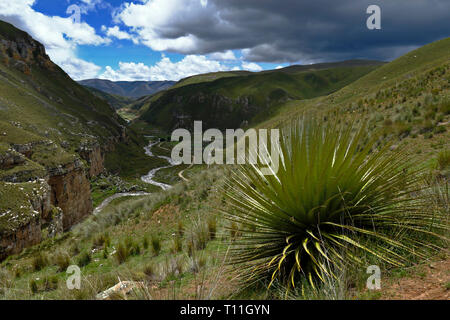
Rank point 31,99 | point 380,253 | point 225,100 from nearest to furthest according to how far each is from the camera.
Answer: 1. point 380,253
2. point 31,99
3. point 225,100

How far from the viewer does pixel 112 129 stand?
10556cm

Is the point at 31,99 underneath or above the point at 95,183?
above

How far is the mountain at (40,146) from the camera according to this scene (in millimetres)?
26234

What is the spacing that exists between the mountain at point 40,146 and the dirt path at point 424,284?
27.6m

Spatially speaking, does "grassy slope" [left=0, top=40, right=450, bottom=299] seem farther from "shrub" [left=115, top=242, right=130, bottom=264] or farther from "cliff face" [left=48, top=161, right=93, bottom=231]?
"cliff face" [left=48, top=161, right=93, bottom=231]

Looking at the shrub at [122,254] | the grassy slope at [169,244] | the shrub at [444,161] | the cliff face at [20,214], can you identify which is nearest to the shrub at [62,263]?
the grassy slope at [169,244]

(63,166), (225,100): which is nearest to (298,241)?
(63,166)

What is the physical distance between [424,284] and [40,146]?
5233cm

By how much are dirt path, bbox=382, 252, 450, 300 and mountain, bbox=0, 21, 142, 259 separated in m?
27.6

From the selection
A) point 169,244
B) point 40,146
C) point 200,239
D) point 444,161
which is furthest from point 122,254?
point 40,146

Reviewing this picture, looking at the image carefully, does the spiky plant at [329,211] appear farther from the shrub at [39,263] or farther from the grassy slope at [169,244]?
the shrub at [39,263]

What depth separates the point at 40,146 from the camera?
4366cm
